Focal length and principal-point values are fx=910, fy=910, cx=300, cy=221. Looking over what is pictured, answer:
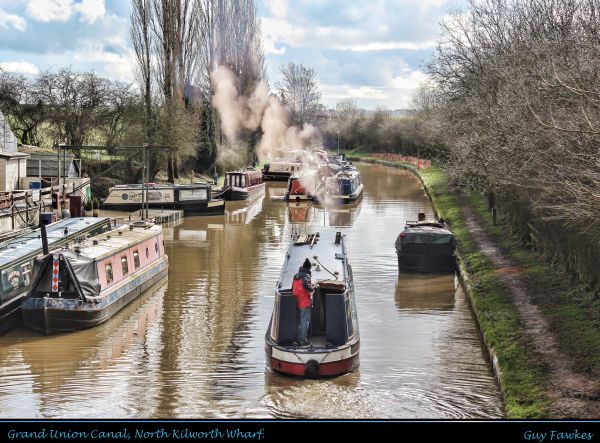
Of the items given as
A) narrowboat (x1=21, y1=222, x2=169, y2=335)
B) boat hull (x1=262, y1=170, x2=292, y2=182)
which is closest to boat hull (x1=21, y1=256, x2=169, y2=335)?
narrowboat (x1=21, y1=222, x2=169, y2=335)

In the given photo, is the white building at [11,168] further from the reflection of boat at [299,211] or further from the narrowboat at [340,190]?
the narrowboat at [340,190]

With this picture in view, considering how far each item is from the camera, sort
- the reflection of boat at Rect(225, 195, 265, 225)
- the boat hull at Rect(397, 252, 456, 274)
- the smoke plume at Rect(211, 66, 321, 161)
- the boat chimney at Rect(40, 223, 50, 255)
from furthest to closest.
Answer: the smoke plume at Rect(211, 66, 321, 161) → the reflection of boat at Rect(225, 195, 265, 225) → the boat hull at Rect(397, 252, 456, 274) → the boat chimney at Rect(40, 223, 50, 255)

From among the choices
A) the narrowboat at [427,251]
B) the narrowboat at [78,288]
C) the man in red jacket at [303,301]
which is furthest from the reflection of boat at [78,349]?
the narrowboat at [427,251]

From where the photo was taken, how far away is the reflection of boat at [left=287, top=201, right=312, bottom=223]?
4053 cm

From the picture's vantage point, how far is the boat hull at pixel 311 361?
15156 mm

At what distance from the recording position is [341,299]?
16.0 m

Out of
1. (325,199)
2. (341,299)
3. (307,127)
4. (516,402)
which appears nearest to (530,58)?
(341,299)

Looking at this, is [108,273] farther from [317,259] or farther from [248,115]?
[248,115]

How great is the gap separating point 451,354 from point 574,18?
54.4ft

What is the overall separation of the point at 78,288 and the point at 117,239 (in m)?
3.50

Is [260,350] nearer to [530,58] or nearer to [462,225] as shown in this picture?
[530,58]

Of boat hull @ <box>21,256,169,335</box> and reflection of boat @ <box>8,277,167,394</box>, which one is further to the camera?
boat hull @ <box>21,256,169,335</box>

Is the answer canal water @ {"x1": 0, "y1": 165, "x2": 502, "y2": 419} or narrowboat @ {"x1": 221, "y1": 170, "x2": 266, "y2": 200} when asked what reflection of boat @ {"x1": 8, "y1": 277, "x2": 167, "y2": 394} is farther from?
narrowboat @ {"x1": 221, "y1": 170, "x2": 266, "y2": 200}

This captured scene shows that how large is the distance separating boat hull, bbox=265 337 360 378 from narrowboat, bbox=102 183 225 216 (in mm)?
25171
